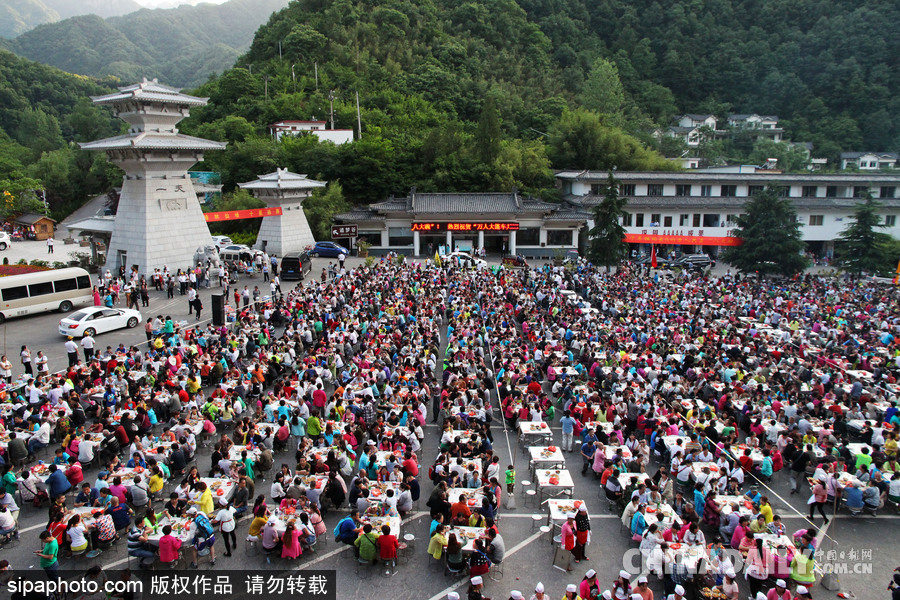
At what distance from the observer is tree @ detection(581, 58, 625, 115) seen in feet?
219

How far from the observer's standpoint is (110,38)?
154 metres

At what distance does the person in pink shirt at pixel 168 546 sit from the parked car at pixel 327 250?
3052 centimetres

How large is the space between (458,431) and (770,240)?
29564 mm

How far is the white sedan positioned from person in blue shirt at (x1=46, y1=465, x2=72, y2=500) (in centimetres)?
989

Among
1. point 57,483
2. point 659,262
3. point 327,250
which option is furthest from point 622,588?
point 659,262

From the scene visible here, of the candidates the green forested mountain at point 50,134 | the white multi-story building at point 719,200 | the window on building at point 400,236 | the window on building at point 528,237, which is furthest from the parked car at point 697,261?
the green forested mountain at point 50,134

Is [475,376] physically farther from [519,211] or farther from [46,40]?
[46,40]

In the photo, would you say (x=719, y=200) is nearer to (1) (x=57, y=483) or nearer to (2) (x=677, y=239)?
(2) (x=677, y=239)

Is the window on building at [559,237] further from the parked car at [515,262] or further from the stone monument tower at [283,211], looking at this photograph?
the stone monument tower at [283,211]

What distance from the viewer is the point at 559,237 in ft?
142

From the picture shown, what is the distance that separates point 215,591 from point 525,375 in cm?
925

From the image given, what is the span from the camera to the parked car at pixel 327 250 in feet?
127

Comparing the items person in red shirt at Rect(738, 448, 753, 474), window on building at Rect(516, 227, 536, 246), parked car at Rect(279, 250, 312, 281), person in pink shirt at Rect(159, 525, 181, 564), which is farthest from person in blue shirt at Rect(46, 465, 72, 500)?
window on building at Rect(516, 227, 536, 246)

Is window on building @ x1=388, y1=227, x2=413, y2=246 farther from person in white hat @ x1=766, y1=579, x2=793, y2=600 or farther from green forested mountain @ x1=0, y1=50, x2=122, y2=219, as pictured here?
person in white hat @ x1=766, y1=579, x2=793, y2=600
